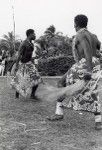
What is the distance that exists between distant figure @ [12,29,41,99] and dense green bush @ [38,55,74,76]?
10.4 metres

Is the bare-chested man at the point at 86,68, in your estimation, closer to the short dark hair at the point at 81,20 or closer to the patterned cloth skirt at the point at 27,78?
the short dark hair at the point at 81,20

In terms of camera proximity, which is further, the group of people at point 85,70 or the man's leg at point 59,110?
the man's leg at point 59,110

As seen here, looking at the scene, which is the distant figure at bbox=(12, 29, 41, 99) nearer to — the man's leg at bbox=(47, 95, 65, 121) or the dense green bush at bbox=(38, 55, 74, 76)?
the man's leg at bbox=(47, 95, 65, 121)

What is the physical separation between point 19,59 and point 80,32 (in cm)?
378

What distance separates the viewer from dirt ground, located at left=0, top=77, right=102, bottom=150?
5.96m

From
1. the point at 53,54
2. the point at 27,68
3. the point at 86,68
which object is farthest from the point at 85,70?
the point at 53,54

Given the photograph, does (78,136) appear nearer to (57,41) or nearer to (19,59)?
(19,59)

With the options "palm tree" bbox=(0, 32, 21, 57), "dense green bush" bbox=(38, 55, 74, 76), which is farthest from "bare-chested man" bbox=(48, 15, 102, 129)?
"palm tree" bbox=(0, 32, 21, 57)

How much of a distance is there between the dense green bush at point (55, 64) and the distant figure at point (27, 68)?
10.4 m

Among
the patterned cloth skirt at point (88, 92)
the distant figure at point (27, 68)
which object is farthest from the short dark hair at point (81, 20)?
the distant figure at point (27, 68)

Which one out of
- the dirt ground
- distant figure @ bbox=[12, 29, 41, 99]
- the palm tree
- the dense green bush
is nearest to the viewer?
the dirt ground

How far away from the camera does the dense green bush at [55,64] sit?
69.5 feet

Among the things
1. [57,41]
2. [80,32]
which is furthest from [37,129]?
[57,41]

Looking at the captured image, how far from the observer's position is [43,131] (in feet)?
22.5
